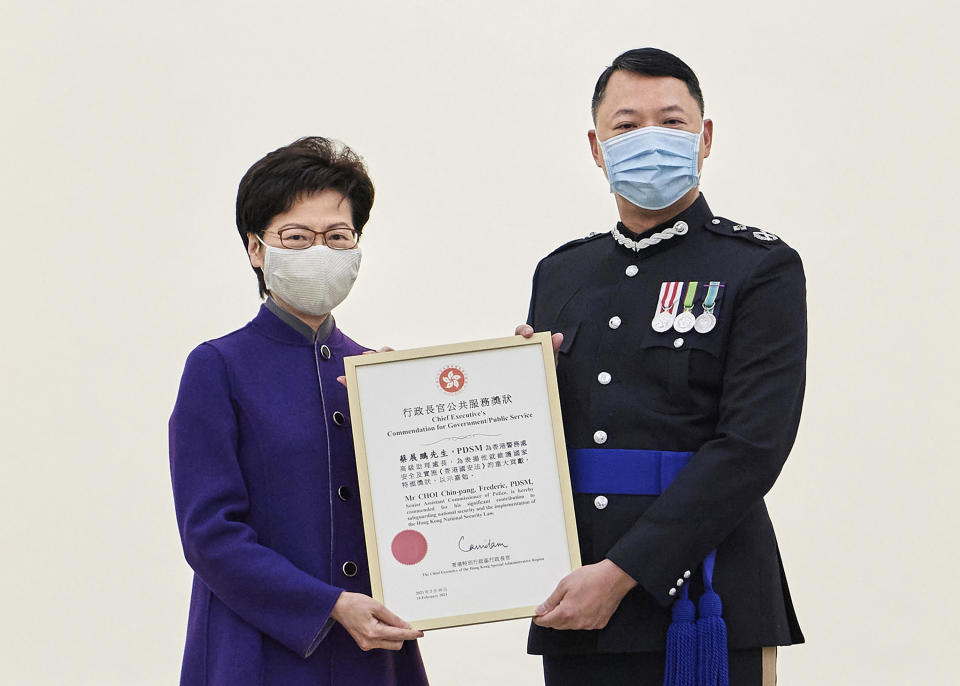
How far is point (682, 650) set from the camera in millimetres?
1998

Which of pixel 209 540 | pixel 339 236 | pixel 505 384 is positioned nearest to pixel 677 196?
pixel 505 384

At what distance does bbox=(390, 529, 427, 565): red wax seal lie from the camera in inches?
80.0

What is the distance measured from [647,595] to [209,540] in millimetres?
734

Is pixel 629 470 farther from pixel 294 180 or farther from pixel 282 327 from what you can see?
pixel 294 180

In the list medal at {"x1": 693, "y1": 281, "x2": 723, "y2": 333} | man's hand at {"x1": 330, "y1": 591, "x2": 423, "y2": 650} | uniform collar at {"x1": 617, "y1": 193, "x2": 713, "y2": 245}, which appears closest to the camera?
man's hand at {"x1": 330, "y1": 591, "x2": 423, "y2": 650}

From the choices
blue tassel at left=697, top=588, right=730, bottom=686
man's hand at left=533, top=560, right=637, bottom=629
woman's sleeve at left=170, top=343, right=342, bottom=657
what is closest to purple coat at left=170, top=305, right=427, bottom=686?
woman's sleeve at left=170, top=343, right=342, bottom=657

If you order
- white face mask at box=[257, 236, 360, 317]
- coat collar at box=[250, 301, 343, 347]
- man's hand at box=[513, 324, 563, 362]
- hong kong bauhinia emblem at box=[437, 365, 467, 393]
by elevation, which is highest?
white face mask at box=[257, 236, 360, 317]

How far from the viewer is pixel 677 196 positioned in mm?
2160

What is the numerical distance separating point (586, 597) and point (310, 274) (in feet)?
2.37

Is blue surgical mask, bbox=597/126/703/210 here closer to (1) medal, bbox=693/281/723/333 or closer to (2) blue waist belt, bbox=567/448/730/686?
(1) medal, bbox=693/281/723/333

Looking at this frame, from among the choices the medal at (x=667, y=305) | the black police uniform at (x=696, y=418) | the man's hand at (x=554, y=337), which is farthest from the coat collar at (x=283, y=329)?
the medal at (x=667, y=305)

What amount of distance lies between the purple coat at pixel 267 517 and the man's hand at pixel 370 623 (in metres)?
0.03

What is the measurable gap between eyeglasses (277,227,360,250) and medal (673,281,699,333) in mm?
596

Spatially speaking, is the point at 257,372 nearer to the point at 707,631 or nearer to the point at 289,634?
the point at 289,634
